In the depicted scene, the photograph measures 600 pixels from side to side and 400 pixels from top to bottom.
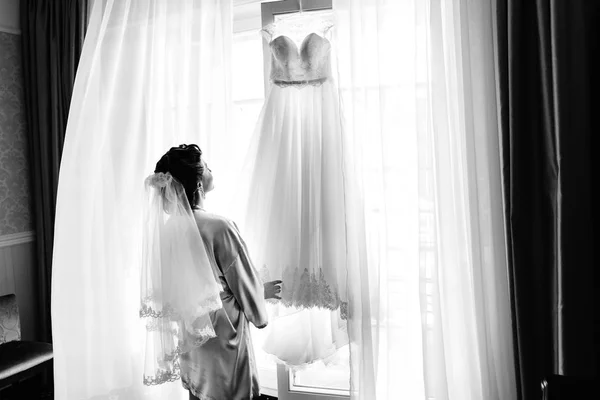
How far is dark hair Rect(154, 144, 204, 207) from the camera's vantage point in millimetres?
1883

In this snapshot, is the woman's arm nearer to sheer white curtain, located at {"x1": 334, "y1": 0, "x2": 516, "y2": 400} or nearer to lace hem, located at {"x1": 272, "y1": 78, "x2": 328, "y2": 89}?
sheer white curtain, located at {"x1": 334, "y1": 0, "x2": 516, "y2": 400}

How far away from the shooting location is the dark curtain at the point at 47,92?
2.68 meters

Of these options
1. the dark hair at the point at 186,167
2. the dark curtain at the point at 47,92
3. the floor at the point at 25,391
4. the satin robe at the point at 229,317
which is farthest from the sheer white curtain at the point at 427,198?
the floor at the point at 25,391

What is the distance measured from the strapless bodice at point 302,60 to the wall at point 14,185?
168cm

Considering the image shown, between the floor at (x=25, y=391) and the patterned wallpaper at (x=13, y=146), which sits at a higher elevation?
the patterned wallpaper at (x=13, y=146)

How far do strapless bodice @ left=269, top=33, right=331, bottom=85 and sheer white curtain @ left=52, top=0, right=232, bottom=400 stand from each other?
1.69ft

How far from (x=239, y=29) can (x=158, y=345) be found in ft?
5.02

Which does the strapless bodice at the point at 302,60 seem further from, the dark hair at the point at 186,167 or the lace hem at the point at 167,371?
the lace hem at the point at 167,371

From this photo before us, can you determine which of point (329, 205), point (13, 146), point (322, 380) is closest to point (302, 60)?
point (329, 205)

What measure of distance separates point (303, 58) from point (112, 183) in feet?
3.65

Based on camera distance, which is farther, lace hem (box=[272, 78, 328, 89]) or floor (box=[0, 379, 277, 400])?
floor (box=[0, 379, 277, 400])

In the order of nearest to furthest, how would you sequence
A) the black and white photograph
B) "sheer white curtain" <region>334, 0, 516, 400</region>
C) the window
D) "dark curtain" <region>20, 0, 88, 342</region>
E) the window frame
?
the black and white photograph < "sheer white curtain" <region>334, 0, 516, 400</region> < the window frame < the window < "dark curtain" <region>20, 0, 88, 342</region>

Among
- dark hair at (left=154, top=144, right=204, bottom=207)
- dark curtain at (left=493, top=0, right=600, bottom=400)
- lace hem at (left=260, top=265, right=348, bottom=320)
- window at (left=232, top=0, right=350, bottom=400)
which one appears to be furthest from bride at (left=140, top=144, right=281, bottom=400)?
dark curtain at (left=493, top=0, right=600, bottom=400)

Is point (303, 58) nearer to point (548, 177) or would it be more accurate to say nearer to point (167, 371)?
point (548, 177)
